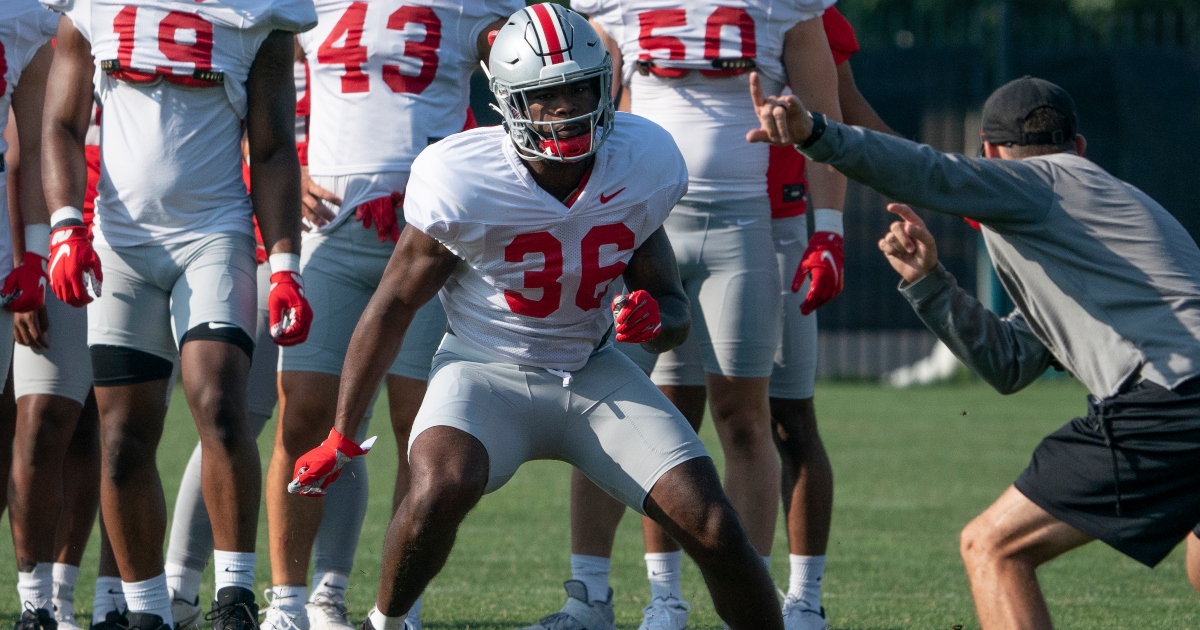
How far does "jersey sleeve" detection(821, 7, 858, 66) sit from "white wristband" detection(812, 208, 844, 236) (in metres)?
0.60

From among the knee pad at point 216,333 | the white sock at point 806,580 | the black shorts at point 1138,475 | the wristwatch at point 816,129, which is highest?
the wristwatch at point 816,129

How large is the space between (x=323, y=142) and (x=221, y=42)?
0.53 metres

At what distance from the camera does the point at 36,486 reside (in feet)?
14.6

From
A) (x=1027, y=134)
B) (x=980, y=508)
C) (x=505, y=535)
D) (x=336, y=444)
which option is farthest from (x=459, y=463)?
(x=980, y=508)

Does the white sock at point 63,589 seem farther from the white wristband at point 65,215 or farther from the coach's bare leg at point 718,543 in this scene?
the coach's bare leg at point 718,543

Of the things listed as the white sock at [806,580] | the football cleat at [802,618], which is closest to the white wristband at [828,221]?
the white sock at [806,580]

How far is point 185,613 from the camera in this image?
4.50 meters

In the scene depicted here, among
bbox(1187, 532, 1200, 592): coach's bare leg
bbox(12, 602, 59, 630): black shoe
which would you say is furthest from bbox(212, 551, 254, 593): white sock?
bbox(1187, 532, 1200, 592): coach's bare leg

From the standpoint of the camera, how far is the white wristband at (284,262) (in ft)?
13.5

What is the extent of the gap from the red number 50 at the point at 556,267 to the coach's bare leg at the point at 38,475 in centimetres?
162

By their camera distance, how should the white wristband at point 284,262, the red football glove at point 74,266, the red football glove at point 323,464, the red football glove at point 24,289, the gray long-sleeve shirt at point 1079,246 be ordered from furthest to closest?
the red football glove at point 24,289 < the white wristband at point 284,262 < the red football glove at point 74,266 < the red football glove at point 323,464 < the gray long-sleeve shirt at point 1079,246

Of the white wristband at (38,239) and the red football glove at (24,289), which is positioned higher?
the white wristband at (38,239)

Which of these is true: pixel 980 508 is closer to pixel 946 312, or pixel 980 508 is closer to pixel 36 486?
pixel 946 312

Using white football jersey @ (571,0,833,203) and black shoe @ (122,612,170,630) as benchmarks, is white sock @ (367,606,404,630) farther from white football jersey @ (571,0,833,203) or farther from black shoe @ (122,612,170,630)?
white football jersey @ (571,0,833,203)
